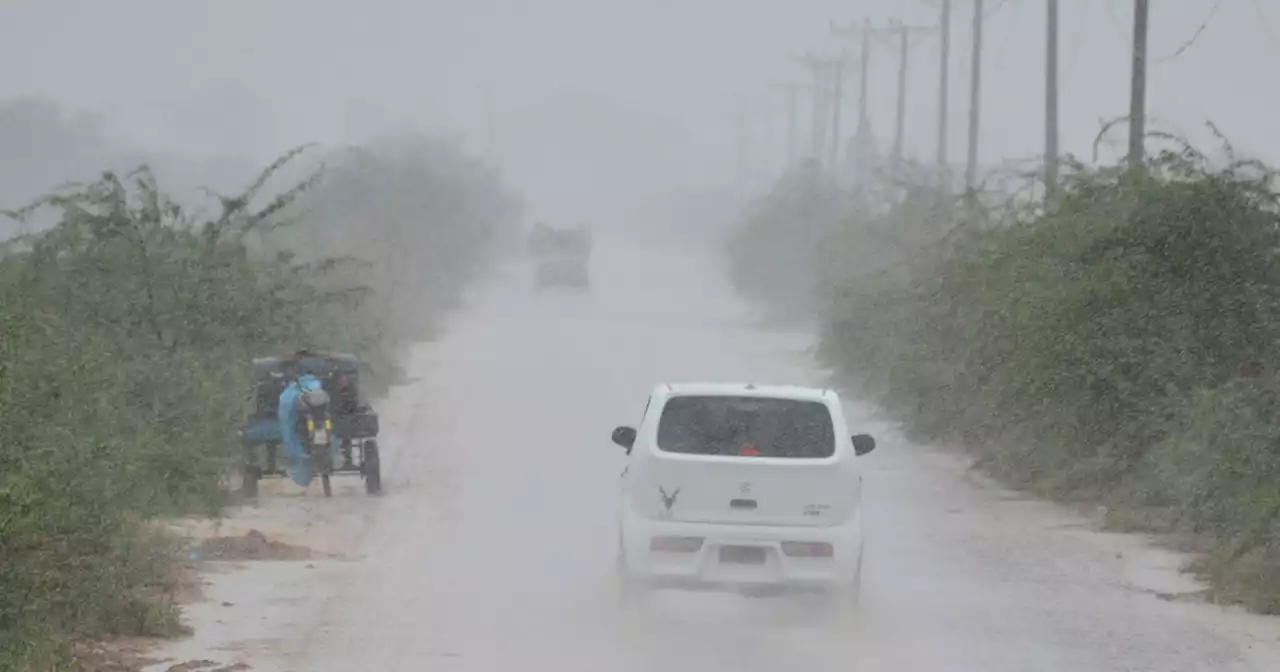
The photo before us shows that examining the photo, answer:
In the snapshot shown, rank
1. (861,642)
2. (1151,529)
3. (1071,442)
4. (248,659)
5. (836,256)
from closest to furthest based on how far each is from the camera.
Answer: (248,659), (861,642), (1151,529), (1071,442), (836,256)

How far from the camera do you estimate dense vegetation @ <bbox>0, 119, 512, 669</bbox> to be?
13.0m

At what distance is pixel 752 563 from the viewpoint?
16.1 meters

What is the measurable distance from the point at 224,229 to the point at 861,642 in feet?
44.3

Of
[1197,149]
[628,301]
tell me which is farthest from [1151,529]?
[628,301]

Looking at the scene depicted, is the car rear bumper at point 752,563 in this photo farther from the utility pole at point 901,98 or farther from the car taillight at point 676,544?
the utility pole at point 901,98

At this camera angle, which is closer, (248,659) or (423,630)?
(248,659)

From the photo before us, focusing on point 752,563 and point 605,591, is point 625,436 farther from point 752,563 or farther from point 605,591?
point 752,563

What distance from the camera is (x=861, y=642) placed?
1580 centimetres

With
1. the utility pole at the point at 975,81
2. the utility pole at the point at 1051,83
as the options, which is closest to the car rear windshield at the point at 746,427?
the utility pole at the point at 1051,83

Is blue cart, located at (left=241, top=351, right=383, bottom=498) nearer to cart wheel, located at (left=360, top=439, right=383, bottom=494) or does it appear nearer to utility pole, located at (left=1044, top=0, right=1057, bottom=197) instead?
cart wheel, located at (left=360, top=439, right=383, bottom=494)

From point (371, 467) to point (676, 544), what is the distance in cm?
889

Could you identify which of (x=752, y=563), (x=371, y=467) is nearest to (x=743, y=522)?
(x=752, y=563)

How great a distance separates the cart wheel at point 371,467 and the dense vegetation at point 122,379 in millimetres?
1252

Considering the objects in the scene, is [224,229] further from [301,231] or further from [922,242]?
[301,231]
